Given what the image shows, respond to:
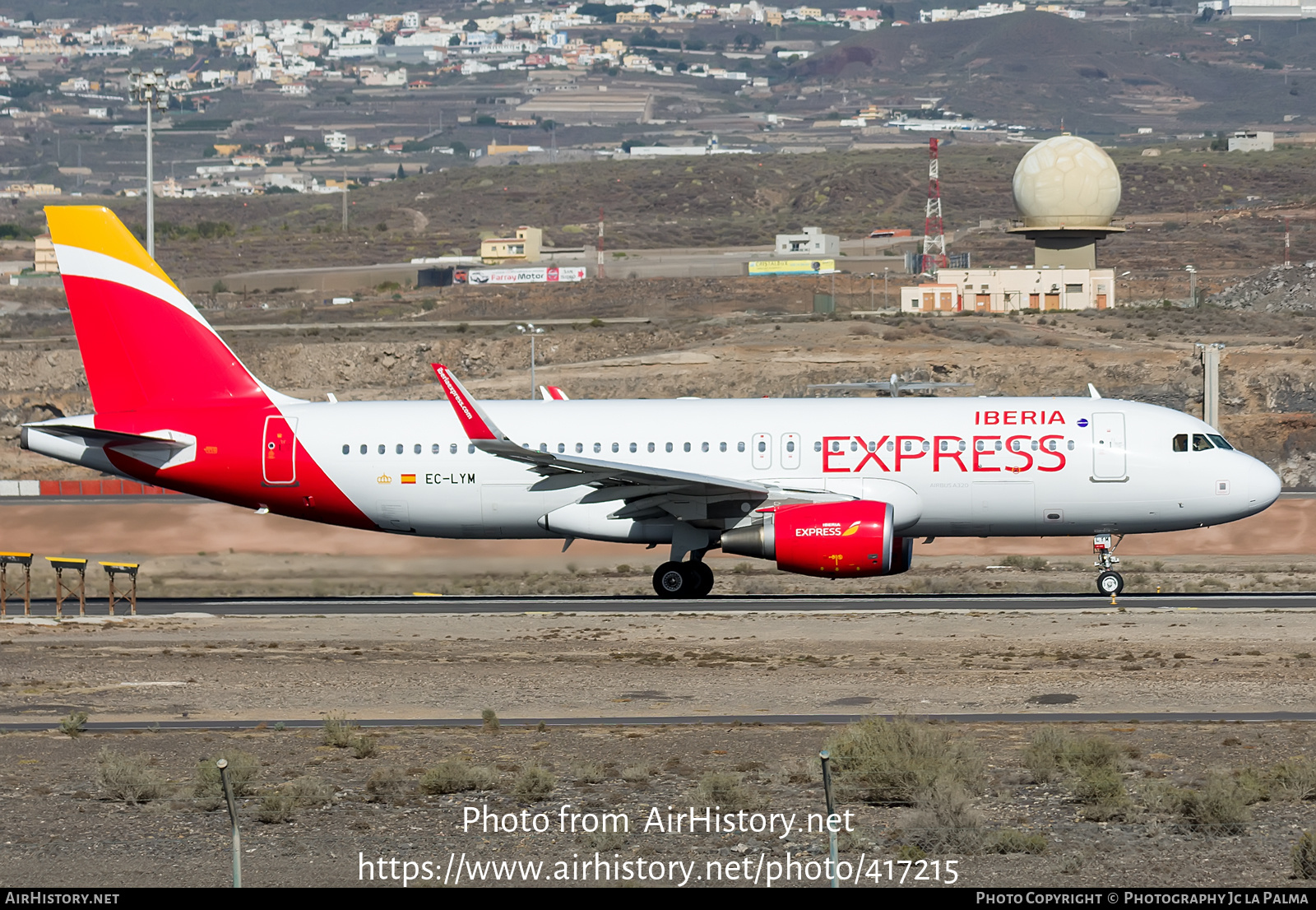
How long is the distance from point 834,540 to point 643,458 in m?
4.86

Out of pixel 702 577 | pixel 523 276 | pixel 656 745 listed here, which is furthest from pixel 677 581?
pixel 523 276

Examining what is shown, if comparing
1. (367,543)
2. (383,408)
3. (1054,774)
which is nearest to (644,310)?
(367,543)

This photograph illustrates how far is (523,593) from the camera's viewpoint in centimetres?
4094

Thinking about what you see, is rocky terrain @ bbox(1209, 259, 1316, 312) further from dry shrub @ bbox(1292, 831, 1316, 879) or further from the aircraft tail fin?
dry shrub @ bbox(1292, 831, 1316, 879)

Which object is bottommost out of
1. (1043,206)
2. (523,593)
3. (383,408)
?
(523,593)

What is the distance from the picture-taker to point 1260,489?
113 ft

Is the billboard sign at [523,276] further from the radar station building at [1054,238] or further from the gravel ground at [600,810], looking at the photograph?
the gravel ground at [600,810]

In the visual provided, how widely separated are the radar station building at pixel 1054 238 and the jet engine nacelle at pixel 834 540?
69.1 m

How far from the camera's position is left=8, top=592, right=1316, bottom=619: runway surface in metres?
34.5

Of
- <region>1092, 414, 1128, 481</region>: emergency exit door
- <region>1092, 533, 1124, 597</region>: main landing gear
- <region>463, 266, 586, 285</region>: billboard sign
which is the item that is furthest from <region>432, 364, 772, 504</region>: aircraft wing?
<region>463, 266, 586, 285</region>: billboard sign

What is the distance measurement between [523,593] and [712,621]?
367 inches

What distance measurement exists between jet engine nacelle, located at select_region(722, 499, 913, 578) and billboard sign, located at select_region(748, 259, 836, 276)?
106 m

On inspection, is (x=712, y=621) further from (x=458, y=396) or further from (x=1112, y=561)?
(x=1112, y=561)

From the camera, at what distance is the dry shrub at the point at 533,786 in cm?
1788
